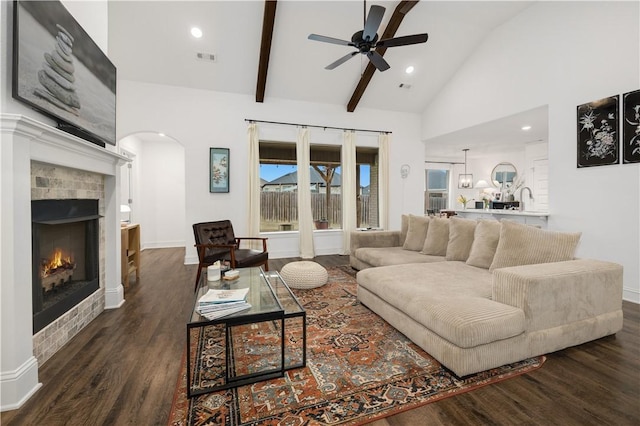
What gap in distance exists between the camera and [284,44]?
470cm

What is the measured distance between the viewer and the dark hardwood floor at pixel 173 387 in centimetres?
149

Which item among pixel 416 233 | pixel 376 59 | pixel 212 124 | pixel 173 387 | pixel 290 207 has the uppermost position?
pixel 376 59

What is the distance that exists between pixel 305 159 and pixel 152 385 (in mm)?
4552

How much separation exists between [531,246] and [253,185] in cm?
424

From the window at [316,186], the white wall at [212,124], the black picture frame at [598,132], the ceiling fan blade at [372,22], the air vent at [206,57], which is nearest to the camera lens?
the ceiling fan blade at [372,22]

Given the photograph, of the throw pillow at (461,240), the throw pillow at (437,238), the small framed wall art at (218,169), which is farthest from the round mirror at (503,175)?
the small framed wall art at (218,169)

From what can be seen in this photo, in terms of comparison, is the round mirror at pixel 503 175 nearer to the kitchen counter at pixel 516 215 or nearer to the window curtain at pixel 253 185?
the kitchen counter at pixel 516 215

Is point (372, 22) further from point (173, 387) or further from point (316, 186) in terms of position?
point (316, 186)

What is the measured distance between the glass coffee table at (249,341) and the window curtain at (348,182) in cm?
343

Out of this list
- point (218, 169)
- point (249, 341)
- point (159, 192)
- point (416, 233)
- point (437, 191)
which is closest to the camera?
point (249, 341)

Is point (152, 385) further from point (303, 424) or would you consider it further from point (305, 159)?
point (305, 159)

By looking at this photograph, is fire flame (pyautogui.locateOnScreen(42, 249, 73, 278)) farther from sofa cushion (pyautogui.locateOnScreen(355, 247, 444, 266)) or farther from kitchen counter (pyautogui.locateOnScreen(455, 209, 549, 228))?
kitchen counter (pyautogui.locateOnScreen(455, 209, 549, 228))

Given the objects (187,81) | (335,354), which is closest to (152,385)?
(335,354)

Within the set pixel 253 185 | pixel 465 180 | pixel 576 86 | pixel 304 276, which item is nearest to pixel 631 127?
pixel 576 86
